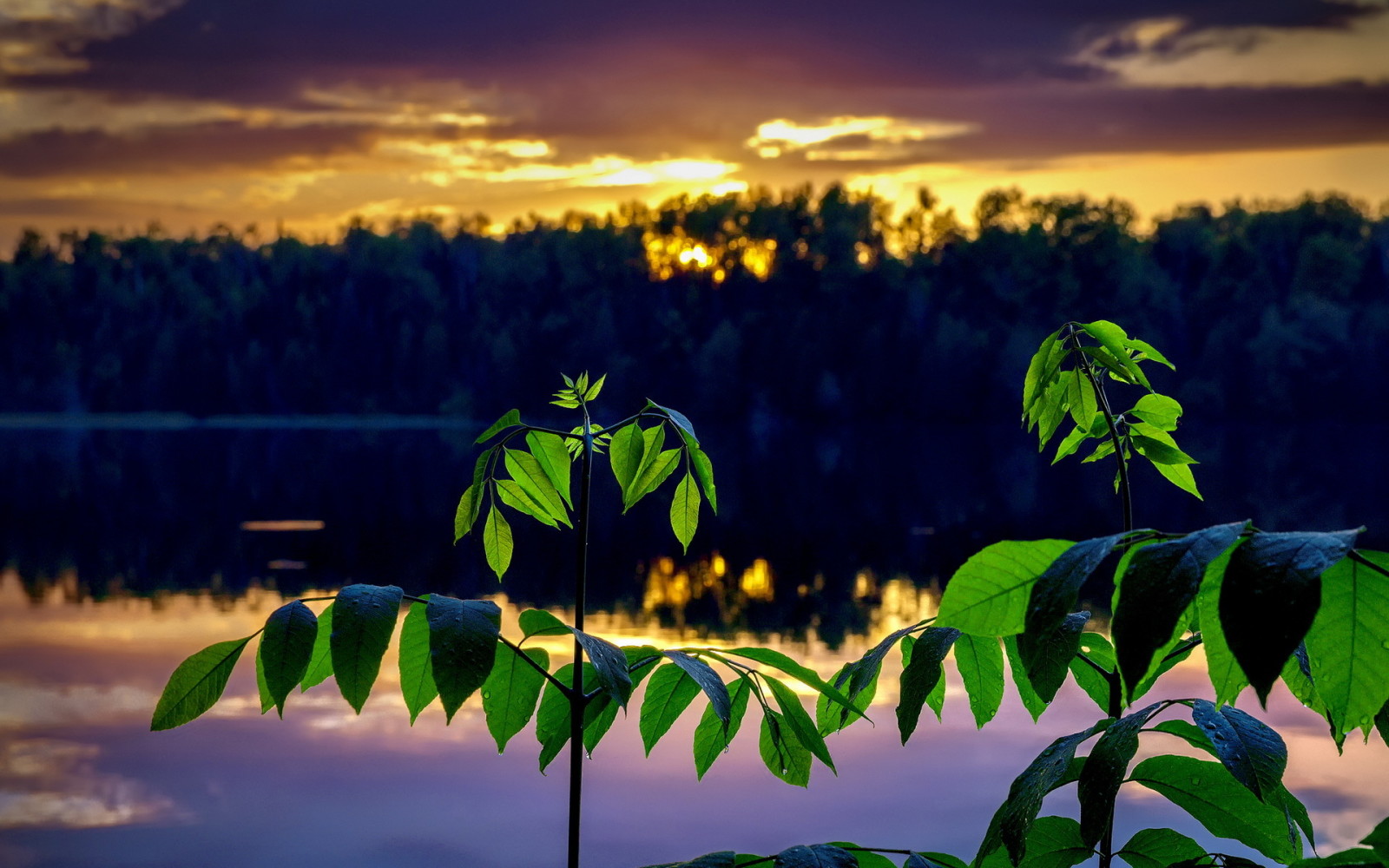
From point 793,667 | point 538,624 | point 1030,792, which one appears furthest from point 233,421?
point 1030,792

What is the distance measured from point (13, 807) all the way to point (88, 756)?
1551 millimetres

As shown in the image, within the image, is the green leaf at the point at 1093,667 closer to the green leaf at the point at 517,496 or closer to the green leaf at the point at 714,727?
the green leaf at the point at 714,727

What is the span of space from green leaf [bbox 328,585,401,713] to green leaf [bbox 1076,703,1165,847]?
361 mm

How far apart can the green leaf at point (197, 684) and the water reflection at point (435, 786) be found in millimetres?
8698

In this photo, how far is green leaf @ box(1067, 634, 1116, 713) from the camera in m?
0.98

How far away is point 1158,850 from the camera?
81 centimetres

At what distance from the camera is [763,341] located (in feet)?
234

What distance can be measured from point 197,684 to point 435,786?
1105 cm

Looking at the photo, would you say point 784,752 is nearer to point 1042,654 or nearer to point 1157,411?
point 1042,654

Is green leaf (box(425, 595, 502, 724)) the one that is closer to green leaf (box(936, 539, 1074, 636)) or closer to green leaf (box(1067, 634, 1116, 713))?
green leaf (box(936, 539, 1074, 636))

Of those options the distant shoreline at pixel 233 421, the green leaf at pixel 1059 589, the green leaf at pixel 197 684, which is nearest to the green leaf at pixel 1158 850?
the green leaf at pixel 1059 589

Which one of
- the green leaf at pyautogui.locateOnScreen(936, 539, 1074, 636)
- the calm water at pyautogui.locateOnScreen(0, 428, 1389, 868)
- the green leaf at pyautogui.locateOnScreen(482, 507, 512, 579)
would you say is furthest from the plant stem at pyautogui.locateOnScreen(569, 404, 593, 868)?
the calm water at pyautogui.locateOnScreen(0, 428, 1389, 868)

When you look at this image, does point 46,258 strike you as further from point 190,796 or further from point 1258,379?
point 190,796

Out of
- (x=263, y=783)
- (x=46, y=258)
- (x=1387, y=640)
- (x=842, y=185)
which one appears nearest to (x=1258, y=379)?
(x=842, y=185)
